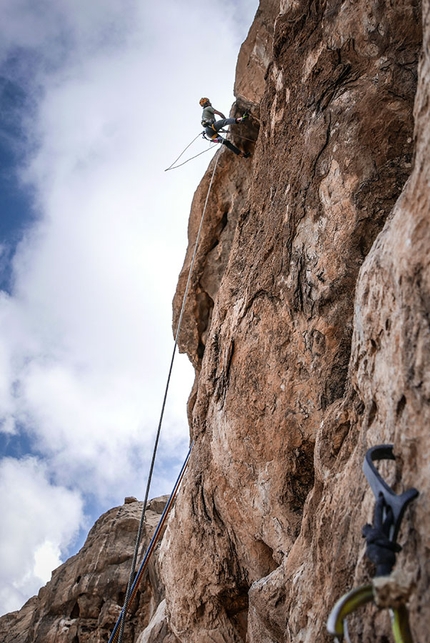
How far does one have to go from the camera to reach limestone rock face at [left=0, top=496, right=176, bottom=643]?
12.0 m

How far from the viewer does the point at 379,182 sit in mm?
4590

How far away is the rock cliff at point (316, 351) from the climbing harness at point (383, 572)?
115 mm

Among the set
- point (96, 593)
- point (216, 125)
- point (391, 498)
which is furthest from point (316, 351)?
point (96, 593)

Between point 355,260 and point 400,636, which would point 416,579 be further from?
point 355,260

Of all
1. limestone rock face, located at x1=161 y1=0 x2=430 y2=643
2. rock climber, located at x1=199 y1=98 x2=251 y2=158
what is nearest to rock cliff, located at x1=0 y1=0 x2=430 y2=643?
limestone rock face, located at x1=161 y1=0 x2=430 y2=643

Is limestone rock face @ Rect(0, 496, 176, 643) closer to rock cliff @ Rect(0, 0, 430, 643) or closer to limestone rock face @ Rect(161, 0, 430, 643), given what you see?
rock cliff @ Rect(0, 0, 430, 643)

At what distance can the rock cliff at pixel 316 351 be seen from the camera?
2.70 metres

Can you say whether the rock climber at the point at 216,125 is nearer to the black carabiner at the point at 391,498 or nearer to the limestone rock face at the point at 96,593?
the black carabiner at the point at 391,498

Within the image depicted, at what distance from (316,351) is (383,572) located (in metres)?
3.16

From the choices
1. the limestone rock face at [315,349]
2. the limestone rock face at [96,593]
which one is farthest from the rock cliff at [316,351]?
the limestone rock face at [96,593]

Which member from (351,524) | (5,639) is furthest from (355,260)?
(5,639)

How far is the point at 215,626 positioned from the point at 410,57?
7.58 m

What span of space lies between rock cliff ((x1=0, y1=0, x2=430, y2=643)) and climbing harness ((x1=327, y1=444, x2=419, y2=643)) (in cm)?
12

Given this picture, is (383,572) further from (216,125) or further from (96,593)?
(96,593)
